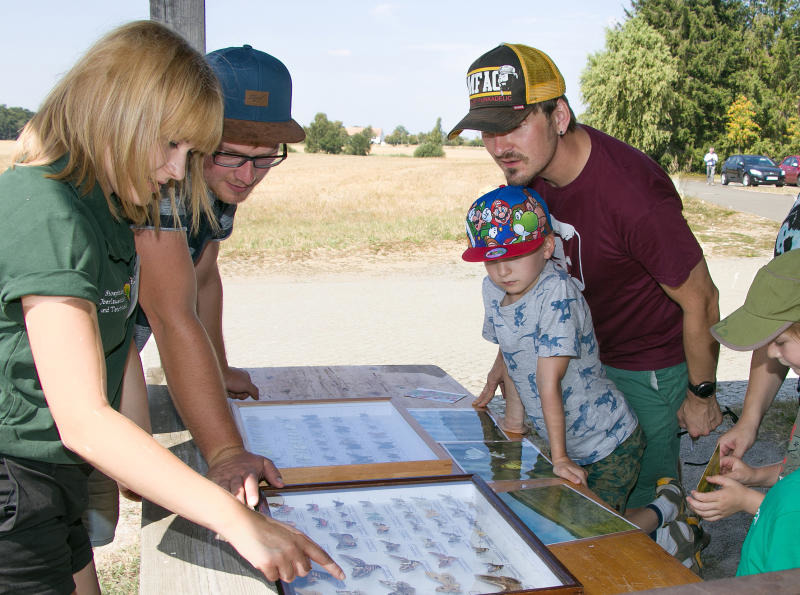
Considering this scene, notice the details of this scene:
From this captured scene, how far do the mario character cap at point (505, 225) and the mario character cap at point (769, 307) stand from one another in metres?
0.57

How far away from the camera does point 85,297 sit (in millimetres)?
1035

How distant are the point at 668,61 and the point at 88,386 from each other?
133 feet

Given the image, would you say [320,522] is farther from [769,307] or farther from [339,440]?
[769,307]

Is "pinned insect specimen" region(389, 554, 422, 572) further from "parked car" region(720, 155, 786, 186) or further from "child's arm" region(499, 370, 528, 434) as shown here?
"parked car" region(720, 155, 786, 186)

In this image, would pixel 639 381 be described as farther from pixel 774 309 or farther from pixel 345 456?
pixel 345 456

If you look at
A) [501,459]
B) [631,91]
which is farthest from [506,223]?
[631,91]

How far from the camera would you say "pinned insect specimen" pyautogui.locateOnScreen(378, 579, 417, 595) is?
115cm

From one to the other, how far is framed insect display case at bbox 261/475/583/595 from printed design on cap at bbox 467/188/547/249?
0.70 metres

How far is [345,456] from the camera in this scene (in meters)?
1.64

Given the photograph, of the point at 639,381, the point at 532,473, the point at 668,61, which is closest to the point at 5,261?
the point at 532,473

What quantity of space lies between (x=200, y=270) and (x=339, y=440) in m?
0.88

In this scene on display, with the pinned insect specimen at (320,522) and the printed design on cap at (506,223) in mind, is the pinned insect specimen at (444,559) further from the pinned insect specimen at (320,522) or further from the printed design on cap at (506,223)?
the printed design on cap at (506,223)

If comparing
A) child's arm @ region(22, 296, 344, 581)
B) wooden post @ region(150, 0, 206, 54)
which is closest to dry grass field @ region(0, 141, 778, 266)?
wooden post @ region(150, 0, 206, 54)

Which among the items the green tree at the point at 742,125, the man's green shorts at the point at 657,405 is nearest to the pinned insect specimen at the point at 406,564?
→ the man's green shorts at the point at 657,405
